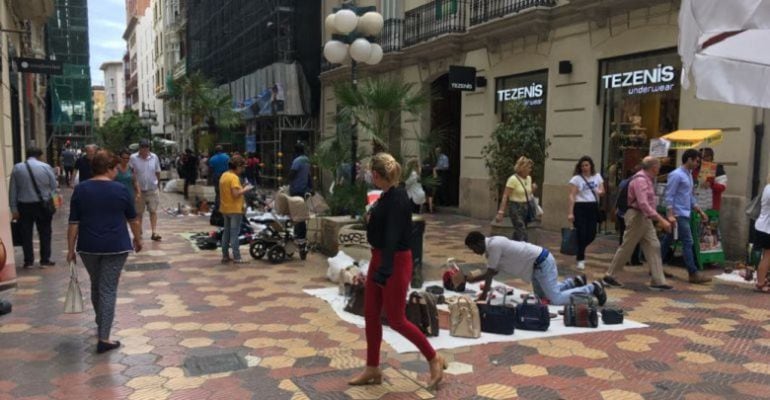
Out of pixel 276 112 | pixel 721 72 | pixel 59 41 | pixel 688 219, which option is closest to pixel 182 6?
pixel 59 41

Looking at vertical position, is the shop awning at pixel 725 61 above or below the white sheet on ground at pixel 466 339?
above

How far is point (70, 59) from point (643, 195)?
42.6m

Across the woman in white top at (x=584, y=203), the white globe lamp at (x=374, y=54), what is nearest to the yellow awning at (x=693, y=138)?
the woman in white top at (x=584, y=203)

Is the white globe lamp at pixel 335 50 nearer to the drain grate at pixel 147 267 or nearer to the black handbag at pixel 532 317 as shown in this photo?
the drain grate at pixel 147 267

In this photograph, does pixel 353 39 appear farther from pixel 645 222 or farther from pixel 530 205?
pixel 645 222

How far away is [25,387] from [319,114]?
22029 mm

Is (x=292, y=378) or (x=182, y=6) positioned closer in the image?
(x=292, y=378)

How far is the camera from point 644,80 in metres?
11.3

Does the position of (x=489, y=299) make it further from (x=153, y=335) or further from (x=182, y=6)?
(x=182, y=6)

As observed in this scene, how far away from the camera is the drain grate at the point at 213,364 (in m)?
4.70

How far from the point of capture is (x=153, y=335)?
18.4 ft

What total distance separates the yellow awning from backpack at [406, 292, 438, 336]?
18.0ft

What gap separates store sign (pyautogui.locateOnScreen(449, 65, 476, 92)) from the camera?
15406 mm

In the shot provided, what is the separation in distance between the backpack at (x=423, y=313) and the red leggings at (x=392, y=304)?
3.66 feet
